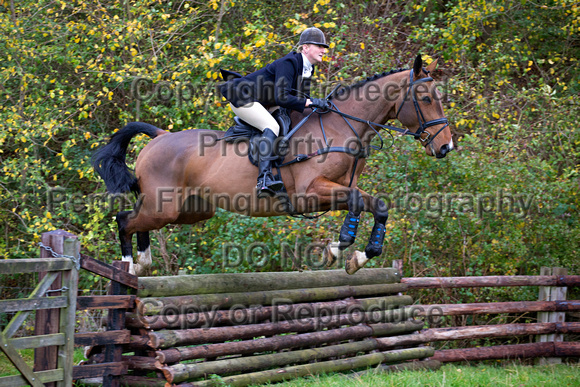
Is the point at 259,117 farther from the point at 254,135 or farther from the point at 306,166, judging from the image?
the point at 306,166

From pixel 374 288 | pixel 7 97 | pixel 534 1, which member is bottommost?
pixel 374 288

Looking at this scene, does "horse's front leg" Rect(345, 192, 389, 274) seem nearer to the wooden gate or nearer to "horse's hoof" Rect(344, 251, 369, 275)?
"horse's hoof" Rect(344, 251, 369, 275)

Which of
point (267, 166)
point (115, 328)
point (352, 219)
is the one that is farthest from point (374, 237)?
point (115, 328)

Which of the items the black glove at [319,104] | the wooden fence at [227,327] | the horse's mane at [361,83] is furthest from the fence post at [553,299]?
the black glove at [319,104]

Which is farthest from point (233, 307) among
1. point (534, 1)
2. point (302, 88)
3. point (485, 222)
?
point (534, 1)

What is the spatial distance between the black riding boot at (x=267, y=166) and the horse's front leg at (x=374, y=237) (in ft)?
2.57

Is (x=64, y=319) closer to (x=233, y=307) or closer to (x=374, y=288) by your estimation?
(x=233, y=307)

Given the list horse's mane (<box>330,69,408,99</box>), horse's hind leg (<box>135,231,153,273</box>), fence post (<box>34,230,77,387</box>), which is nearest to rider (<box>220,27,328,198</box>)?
horse's mane (<box>330,69,408,99</box>)

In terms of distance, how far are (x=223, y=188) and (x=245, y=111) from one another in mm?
719

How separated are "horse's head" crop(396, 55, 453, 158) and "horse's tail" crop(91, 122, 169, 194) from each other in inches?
103

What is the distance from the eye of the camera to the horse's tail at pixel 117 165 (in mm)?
5273

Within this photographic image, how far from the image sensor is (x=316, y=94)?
7.99 metres

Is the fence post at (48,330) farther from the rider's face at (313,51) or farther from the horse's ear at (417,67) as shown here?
the horse's ear at (417,67)

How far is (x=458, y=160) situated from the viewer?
7.48m
